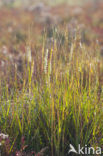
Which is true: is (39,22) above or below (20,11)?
below

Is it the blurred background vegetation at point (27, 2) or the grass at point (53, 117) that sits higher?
the blurred background vegetation at point (27, 2)

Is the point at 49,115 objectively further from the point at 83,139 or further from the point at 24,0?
the point at 24,0

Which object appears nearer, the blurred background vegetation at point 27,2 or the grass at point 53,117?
the grass at point 53,117

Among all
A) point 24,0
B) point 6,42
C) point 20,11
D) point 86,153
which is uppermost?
point 24,0

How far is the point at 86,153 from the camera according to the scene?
1.87m

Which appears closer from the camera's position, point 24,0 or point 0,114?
point 0,114

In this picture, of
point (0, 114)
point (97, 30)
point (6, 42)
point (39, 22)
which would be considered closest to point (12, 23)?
point (39, 22)

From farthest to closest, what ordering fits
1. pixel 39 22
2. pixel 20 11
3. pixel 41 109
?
pixel 20 11
pixel 39 22
pixel 41 109

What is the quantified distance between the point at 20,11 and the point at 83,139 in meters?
15.4

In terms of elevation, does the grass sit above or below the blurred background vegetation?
below

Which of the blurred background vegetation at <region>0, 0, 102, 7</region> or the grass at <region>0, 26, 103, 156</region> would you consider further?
the blurred background vegetation at <region>0, 0, 102, 7</region>

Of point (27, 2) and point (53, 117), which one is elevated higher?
point (27, 2)

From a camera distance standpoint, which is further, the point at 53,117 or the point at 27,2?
the point at 27,2

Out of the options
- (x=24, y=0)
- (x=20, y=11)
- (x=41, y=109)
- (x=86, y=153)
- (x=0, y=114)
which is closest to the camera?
(x=86, y=153)
